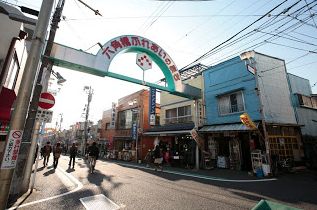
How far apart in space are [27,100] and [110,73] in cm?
815

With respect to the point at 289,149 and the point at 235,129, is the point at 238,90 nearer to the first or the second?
the point at 235,129

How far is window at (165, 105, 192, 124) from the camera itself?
19734 mm

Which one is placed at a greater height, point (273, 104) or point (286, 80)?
point (286, 80)

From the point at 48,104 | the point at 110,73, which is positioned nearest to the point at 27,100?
the point at 48,104

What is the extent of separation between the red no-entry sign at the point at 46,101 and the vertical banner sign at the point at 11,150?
3683 mm

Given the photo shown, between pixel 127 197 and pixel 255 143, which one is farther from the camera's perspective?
pixel 255 143

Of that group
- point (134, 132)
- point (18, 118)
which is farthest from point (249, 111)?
point (18, 118)

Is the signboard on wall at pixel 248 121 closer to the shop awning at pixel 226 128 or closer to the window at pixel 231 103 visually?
the shop awning at pixel 226 128

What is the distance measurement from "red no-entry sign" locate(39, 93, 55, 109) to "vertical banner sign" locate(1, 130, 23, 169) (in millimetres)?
3683

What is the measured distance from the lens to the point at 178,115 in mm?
20953

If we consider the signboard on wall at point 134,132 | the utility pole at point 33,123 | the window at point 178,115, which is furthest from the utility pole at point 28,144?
the signboard on wall at point 134,132

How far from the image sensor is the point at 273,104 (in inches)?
577

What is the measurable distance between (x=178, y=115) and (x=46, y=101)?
15.6 m

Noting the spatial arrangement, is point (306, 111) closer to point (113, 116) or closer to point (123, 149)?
point (123, 149)
